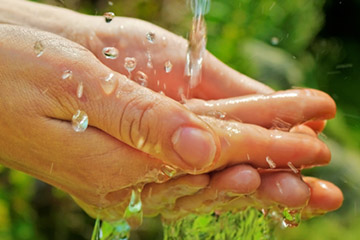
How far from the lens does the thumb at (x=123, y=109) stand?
1115mm

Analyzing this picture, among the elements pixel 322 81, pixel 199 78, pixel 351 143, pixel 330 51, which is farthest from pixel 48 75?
pixel 330 51

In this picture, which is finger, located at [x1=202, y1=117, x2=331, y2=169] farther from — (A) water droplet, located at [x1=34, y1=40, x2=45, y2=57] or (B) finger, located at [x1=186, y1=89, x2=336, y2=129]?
(A) water droplet, located at [x1=34, y1=40, x2=45, y2=57]

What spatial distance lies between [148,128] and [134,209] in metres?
0.39

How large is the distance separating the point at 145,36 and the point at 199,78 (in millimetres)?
198

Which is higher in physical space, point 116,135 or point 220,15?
point 116,135

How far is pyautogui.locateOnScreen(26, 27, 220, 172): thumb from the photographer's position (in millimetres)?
1115

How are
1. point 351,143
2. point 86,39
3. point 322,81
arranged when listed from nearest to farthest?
point 86,39 < point 351,143 < point 322,81

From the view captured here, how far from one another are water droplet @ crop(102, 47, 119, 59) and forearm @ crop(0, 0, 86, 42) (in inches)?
4.1

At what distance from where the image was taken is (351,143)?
2.97 meters

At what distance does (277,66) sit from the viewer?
118 inches

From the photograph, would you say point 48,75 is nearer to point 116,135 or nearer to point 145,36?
point 116,135

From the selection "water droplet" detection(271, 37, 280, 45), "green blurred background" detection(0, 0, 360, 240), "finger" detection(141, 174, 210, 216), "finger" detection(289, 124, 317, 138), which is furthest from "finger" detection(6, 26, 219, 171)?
"water droplet" detection(271, 37, 280, 45)

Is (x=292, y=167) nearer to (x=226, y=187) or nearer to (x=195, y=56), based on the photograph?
(x=226, y=187)

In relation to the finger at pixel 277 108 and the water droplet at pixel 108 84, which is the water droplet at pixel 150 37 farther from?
the water droplet at pixel 108 84
